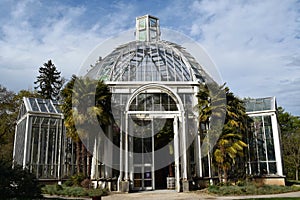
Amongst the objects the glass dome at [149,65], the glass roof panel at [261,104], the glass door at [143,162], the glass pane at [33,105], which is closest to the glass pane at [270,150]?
the glass roof panel at [261,104]

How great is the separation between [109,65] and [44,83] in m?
26.1

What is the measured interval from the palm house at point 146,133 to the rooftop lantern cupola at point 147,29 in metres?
2.52

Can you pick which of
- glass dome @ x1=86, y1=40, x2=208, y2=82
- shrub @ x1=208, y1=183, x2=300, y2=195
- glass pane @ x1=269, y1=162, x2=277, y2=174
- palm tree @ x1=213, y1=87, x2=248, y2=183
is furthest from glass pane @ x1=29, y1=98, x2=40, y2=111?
glass pane @ x1=269, y1=162, x2=277, y2=174

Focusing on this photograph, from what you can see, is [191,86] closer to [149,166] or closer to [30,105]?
[149,166]

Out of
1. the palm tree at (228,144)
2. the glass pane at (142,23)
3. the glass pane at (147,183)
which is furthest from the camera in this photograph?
the glass pane at (142,23)

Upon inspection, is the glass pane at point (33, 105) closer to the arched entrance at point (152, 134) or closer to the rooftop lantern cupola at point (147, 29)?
the arched entrance at point (152, 134)

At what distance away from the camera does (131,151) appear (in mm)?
20406

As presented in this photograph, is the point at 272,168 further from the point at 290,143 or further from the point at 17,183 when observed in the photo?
the point at 17,183

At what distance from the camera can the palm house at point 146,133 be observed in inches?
802

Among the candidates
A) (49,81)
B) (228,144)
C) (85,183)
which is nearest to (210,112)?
(228,144)

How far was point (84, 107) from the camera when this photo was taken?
765 inches

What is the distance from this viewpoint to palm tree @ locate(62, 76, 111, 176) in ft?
62.4

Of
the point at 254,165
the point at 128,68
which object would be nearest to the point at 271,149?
the point at 254,165

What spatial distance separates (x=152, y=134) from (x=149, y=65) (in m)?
6.21
